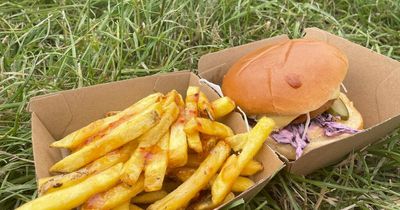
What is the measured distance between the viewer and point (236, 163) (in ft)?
7.36

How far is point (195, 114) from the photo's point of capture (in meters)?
2.42

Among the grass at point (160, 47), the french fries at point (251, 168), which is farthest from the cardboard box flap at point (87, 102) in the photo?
the french fries at point (251, 168)

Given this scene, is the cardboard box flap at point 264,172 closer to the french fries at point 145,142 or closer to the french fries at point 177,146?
the french fries at point 177,146

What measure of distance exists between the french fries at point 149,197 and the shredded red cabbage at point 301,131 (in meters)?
0.78

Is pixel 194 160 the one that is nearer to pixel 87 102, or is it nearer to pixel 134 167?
pixel 134 167

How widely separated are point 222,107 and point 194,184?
0.52 meters

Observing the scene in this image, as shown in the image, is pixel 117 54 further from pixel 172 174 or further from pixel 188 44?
pixel 172 174

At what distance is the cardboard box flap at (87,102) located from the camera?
2.71 meters

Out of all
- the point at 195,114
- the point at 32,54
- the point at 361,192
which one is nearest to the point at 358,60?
the point at 361,192

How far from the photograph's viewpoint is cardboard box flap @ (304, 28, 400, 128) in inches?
121

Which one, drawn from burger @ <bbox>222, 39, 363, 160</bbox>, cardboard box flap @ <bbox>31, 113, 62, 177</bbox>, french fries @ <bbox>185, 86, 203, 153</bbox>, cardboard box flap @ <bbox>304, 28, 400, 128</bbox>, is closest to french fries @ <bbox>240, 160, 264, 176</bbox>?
french fries @ <bbox>185, 86, 203, 153</bbox>

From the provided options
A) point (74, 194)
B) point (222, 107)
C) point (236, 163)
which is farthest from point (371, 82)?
point (74, 194)

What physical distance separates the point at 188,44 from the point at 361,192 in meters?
1.64

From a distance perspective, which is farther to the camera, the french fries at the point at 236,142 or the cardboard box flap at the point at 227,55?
the cardboard box flap at the point at 227,55
